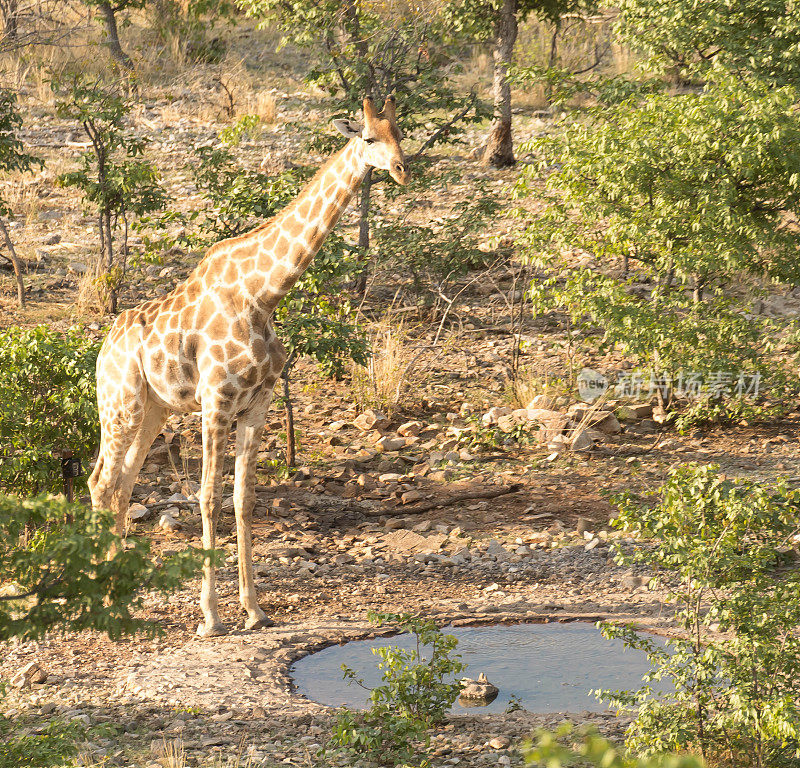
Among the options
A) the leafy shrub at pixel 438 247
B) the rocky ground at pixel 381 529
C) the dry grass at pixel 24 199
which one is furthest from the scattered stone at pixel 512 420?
the dry grass at pixel 24 199

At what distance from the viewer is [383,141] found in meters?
6.34

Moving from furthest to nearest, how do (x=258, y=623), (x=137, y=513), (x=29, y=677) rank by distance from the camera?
(x=137, y=513) → (x=258, y=623) → (x=29, y=677)

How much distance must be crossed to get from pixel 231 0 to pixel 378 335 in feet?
53.6

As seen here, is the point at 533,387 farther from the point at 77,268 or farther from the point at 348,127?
the point at 77,268

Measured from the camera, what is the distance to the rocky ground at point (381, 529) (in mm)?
5465

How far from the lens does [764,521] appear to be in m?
4.88

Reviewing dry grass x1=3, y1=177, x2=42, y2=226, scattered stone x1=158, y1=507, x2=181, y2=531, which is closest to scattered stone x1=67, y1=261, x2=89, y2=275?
dry grass x1=3, y1=177, x2=42, y2=226

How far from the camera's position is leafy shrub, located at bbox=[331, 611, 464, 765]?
193 inches

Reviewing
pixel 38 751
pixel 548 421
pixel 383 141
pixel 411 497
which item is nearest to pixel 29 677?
pixel 38 751

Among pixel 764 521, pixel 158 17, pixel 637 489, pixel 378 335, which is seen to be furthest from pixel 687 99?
pixel 158 17

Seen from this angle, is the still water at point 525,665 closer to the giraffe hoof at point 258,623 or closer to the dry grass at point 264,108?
the giraffe hoof at point 258,623

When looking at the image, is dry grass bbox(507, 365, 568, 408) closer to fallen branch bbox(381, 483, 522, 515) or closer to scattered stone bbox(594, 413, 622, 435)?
scattered stone bbox(594, 413, 622, 435)

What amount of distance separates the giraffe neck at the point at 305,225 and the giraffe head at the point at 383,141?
14 centimetres

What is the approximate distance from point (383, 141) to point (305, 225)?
0.78m
